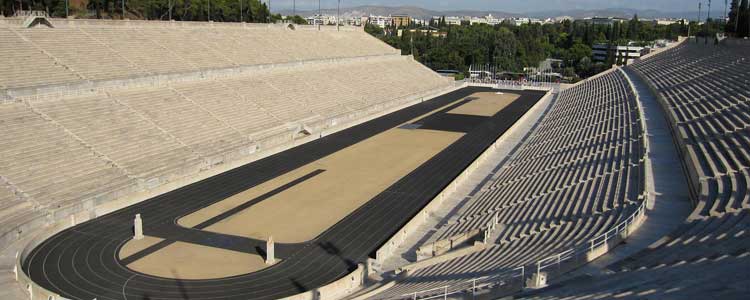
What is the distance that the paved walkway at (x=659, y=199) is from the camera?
37.8ft

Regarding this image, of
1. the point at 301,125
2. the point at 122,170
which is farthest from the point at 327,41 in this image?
the point at 122,170

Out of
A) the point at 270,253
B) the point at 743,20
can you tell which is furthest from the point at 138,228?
the point at 743,20

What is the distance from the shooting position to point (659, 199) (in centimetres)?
1484

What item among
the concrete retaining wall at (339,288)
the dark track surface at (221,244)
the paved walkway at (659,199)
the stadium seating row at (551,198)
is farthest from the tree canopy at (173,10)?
the concrete retaining wall at (339,288)

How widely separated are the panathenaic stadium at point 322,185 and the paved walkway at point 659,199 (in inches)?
3.2

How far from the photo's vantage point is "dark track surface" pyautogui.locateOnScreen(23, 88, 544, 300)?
1327cm

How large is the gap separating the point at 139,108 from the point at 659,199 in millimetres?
19048

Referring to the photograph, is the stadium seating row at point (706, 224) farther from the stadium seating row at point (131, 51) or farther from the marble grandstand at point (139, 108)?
the stadium seating row at point (131, 51)

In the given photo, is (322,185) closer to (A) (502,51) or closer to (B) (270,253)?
(B) (270,253)

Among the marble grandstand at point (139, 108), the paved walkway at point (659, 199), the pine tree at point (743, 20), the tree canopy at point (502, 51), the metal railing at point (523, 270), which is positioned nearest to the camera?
the metal railing at point (523, 270)

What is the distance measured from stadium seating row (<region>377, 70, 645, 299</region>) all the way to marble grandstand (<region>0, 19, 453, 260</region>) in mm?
9825

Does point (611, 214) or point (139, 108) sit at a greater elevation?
point (139, 108)

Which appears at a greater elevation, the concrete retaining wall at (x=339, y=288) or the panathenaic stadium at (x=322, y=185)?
the panathenaic stadium at (x=322, y=185)

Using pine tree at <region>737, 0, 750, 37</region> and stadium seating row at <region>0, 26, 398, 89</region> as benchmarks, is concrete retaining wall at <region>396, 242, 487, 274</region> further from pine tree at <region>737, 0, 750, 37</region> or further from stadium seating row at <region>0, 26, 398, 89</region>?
pine tree at <region>737, 0, 750, 37</region>
